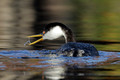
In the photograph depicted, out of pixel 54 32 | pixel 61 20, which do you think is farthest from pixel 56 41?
pixel 61 20

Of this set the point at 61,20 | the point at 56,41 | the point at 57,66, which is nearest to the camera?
the point at 57,66

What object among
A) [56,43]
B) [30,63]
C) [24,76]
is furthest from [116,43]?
[24,76]

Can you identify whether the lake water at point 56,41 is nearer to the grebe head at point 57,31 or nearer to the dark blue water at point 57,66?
the dark blue water at point 57,66

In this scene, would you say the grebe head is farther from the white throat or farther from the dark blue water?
the dark blue water

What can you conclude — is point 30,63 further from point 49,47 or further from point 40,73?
point 49,47

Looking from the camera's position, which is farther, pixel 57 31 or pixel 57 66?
pixel 57 31

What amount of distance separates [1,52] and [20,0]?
17.2 meters

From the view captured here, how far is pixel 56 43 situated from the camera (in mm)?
12398

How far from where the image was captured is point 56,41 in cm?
1298

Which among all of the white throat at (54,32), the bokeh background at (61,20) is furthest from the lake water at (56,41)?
the white throat at (54,32)

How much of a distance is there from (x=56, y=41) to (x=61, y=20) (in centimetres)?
493

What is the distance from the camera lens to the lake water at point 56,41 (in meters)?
7.78

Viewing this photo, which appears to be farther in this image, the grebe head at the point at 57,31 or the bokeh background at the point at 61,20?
the bokeh background at the point at 61,20

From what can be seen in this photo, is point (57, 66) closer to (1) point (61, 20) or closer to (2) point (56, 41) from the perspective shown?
(2) point (56, 41)
